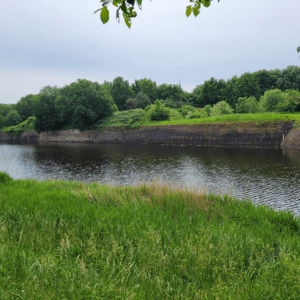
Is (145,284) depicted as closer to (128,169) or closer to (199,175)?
(199,175)

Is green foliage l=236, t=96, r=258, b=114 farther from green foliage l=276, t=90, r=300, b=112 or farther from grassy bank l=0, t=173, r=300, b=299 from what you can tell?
grassy bank l=0, t=173, r=300, b=299

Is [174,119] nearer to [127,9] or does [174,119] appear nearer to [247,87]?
[247,87]

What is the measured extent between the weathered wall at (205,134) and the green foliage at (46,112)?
1021 cm

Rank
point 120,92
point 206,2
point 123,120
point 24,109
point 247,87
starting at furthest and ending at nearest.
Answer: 1. point 24,109
2. point 120,92
3. point 247,87
4. point 123,120
5. point 206,2

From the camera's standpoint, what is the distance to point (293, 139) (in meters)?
31.2

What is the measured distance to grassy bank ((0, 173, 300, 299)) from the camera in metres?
2.77

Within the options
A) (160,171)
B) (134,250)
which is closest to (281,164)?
(160,171)

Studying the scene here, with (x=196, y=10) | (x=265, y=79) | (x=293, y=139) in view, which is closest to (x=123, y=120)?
(x=293, y=139)

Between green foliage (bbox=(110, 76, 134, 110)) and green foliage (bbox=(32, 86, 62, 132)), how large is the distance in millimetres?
22524

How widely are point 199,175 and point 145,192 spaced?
8.35 metres

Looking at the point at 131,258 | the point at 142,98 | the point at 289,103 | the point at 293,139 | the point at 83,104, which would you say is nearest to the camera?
the point at 131,258

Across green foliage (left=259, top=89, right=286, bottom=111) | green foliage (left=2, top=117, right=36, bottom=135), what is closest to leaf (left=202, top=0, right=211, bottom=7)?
green foliage (left=259, top=89, right=286, bottom=111)

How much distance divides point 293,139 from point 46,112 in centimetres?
5671

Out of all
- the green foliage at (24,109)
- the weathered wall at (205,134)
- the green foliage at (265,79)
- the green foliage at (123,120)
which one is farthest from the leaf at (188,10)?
the green foliage at (24,109)
